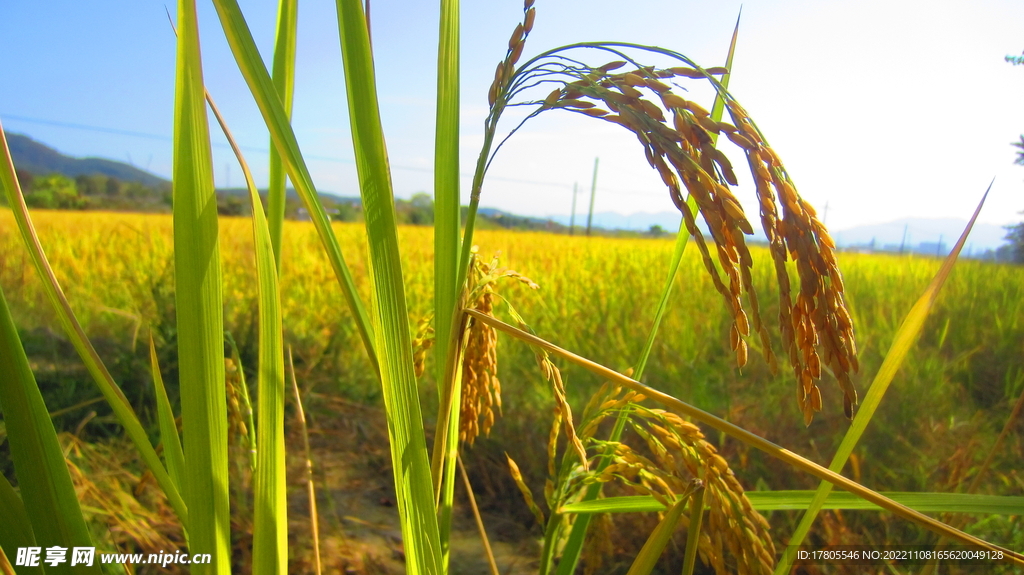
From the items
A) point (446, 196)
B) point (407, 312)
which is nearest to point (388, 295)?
point (407, 312)

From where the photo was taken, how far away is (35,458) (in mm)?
529

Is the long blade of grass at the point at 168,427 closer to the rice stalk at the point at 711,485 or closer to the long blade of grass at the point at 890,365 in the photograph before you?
the rice stalk at the point at 711,485

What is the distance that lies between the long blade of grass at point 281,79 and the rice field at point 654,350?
0.53 meters

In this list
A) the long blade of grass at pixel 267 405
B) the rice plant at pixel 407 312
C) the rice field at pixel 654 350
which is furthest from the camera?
the rice field at pixel 654 350

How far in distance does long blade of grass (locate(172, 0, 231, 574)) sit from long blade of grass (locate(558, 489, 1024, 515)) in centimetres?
43

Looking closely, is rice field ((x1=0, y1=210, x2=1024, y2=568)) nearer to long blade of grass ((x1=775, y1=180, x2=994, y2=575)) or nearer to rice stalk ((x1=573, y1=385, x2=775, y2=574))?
rice stalk ((x1=573, y1=385, x2=775, y2=574))

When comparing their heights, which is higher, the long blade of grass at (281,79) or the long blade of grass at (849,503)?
the long blade of grass at (281,79)

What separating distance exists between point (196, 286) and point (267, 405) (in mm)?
139

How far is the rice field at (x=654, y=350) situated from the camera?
1610 mm

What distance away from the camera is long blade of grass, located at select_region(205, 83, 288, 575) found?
541mm

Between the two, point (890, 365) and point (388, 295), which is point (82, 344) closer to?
point (388, 295)

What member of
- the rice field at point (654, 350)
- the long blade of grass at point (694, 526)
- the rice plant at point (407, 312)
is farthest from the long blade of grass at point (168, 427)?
the rice field at point (654, 350)

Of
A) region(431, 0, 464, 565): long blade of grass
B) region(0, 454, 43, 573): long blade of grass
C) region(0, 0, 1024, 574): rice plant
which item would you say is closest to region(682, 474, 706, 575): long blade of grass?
region(0, 0, 1024, 574): rice plant

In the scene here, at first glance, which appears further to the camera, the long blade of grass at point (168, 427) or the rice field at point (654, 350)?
the rice field at point (654, 350)
